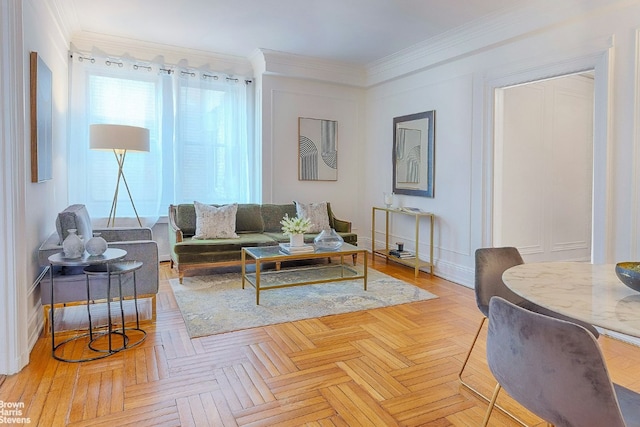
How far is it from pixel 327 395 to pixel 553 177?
4.28 metres

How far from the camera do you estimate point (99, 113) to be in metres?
4.77

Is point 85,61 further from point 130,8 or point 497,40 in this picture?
point 497,40

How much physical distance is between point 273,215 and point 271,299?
1805 mm

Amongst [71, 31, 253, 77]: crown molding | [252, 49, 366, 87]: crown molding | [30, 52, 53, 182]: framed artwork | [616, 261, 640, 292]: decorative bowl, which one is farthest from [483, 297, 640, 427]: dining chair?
[71, 31, 253, 77]: crown molding

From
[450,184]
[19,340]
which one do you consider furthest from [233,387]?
[450,184]

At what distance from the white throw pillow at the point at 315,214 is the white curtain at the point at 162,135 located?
741 millimetres

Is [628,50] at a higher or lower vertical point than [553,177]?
higher

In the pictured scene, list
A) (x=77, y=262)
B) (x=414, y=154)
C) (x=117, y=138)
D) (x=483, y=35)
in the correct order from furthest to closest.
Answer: (x=414, y=154)
(x=117, y=138)
(x=483, y=35)
(x=77, y=262)

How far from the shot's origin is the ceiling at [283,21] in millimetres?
3746

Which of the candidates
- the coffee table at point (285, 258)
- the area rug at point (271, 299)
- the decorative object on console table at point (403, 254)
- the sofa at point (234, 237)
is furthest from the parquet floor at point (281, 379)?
the decorative object on console table at point (403, 254)

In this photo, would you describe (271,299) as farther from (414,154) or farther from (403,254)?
(414,154)

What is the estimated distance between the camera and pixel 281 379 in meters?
2.30

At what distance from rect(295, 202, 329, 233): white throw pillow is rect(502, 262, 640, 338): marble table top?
3.60m

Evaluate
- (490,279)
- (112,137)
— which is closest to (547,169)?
(490,279)
